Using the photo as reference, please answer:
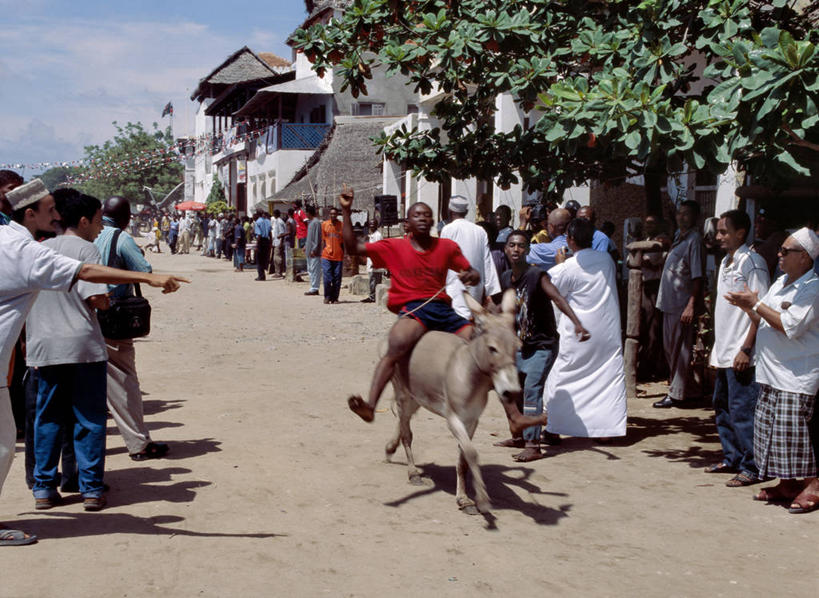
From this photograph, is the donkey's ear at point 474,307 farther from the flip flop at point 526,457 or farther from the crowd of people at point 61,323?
the flip flop at point 526,457

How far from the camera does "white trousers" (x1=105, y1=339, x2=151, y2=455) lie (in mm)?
6578

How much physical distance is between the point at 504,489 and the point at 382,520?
1.15 meters

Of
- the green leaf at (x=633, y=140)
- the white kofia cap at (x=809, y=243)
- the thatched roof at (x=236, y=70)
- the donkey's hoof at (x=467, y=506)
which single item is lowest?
the donkey's hoof at (x=467, y=506)

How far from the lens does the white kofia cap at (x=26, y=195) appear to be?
5.13 meters

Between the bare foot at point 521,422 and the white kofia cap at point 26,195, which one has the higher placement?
the white kofia cap at point 26,195

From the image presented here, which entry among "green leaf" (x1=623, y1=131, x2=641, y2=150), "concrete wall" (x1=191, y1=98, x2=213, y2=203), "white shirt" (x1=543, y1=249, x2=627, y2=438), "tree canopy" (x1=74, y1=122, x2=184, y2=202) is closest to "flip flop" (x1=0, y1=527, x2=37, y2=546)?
"white shirt" (x1=543, y1=249, x2=627, y2=438)

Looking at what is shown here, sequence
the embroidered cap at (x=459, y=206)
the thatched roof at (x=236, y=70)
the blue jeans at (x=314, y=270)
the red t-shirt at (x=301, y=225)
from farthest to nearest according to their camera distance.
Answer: the thatched roof at (x=236, y=70)
the red t-shirt at (x=301, y=225)
the blue jeans at (x=314, y=270)
the embroidered cap at (x=459, y=206)

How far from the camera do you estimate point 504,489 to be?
6266mm

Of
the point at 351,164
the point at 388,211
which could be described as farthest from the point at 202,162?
the point at 388,211

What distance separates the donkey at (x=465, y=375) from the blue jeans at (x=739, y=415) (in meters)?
2.16

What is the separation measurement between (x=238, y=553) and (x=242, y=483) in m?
1.39

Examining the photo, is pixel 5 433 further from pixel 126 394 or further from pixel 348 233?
pixel 348 233

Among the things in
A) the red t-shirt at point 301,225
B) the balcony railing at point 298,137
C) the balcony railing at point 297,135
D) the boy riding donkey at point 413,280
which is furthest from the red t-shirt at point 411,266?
the balcony railing at point 298,137

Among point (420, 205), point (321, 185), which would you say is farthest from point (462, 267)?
point (321, 185)
